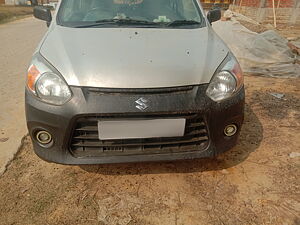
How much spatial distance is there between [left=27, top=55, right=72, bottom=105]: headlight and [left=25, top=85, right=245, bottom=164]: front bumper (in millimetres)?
43

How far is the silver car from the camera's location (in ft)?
5.75

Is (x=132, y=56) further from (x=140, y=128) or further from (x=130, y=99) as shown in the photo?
(x=140, y=128)

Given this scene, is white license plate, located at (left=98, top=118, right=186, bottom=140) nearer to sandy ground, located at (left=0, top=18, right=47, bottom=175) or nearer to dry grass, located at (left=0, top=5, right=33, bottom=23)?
sandy ground, located at (left=0, top=18, right=47, bottom=175)

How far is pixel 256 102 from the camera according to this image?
144 inches

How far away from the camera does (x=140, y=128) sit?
1789 mm

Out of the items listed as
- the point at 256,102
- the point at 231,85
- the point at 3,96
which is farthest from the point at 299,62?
the point at 3,96

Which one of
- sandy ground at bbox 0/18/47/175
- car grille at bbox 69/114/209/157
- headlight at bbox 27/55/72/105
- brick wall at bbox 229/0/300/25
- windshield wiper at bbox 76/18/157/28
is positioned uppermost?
windshield wiper at bbox 76/18/157/28

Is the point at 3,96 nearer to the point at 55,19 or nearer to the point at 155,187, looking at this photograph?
the point at 55,19

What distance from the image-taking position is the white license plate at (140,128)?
5.77 feet

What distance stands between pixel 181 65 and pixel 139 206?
3.46 ft

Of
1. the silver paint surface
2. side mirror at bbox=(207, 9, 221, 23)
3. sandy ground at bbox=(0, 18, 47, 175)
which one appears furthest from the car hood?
sandy ground at bbox=(0, 18, 47, 175)

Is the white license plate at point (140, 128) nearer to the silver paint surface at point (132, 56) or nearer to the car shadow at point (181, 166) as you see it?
the silver paint surface at point (132, 56)

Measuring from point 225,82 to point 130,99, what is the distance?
712 mm

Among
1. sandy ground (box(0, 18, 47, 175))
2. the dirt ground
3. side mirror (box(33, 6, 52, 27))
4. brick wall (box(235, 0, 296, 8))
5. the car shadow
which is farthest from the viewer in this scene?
brick wall (box(235, 0, 296, 8))
